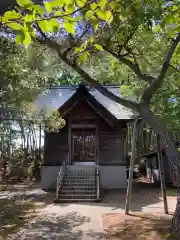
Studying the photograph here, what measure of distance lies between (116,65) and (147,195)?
7190 mm

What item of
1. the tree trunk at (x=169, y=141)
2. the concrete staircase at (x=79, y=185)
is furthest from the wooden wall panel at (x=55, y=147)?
the tree trunk at (x=169, y=141)

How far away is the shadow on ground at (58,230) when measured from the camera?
614 cm

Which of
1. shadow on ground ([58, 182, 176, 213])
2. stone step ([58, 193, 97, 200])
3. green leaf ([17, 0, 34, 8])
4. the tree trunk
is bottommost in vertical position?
shadow on ground ([58, 182, 176, 213])

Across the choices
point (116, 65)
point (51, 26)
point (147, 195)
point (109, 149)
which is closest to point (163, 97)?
point (116, 65)

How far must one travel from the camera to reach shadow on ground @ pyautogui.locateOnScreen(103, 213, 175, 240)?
6.03 meters

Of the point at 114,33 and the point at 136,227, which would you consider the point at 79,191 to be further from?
the point at 114,33

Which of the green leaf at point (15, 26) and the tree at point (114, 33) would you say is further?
the tree at point (114, 33)

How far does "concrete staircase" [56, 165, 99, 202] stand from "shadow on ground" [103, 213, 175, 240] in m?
3.57

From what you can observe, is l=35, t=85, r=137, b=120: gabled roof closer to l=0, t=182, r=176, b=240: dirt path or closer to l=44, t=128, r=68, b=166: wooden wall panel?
l=44, t=128, r=68, b=166: wooden wall panel

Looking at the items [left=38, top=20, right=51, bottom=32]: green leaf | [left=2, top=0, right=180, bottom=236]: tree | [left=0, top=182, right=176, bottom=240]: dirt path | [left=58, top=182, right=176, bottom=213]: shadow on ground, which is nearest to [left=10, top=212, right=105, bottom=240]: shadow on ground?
[left=0, top=182, right=176, bottom=240]: dirt path

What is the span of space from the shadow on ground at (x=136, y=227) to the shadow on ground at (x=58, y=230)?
468mm

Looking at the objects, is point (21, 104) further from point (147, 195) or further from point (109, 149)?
point (109, 149)

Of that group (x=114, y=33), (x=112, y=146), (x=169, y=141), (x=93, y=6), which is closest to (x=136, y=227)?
(x=169, y=141)

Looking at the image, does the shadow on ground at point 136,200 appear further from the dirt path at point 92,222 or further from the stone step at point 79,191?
the stone step at point 79,191
